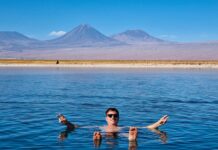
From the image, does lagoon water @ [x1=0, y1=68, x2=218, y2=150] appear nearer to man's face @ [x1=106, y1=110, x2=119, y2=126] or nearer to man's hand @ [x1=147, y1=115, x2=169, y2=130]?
man's hand @ [x1=147, y1=115, x2=169, y2=130]

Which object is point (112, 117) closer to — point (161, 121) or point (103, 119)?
point (161, 121)

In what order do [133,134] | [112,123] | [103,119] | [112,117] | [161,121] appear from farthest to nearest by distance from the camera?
[103,119], [112,123], [161,121], [112,117], [133,134]

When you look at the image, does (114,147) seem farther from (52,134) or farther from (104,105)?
(104,105)

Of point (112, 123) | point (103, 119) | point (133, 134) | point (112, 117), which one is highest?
point (112, 117)

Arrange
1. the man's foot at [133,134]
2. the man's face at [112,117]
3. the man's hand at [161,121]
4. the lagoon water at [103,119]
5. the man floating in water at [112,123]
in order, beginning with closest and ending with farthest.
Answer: the man's foot at [133,134], the man floating in water at [112,123], the lagoon water at [103,119], the man's face at [112,117], the man's hand at [161,121]

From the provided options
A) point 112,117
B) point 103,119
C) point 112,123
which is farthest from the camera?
point 103,119

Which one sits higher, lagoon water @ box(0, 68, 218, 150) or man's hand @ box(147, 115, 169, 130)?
man's hand @ box(147, 115, 169, 130)

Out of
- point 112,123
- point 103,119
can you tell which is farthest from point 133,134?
point 103,119

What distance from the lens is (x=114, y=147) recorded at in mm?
13875

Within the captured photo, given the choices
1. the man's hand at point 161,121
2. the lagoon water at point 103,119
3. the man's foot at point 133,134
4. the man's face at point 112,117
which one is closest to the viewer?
the man's foot at point 133,134

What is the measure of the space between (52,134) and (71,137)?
36.2 inches

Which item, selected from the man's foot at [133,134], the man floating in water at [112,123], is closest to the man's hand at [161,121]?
the man floating in water at [112,123]

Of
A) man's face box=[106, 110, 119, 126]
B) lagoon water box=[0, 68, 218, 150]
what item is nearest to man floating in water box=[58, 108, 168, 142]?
man's face box=[106, 110, 119, 126]

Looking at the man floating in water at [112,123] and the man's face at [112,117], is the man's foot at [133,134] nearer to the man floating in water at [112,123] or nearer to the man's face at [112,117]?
the man floating in water at [112,123]
